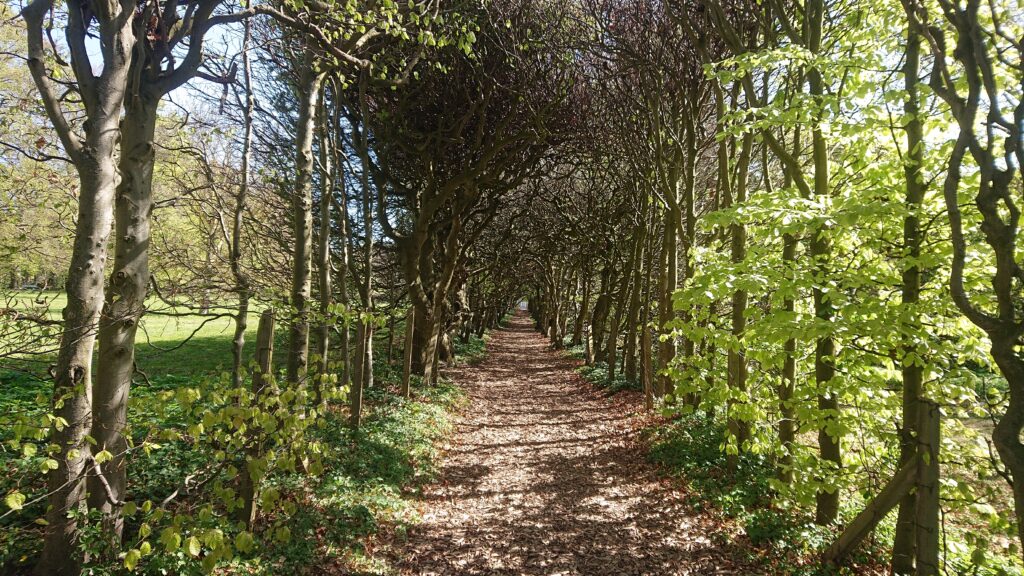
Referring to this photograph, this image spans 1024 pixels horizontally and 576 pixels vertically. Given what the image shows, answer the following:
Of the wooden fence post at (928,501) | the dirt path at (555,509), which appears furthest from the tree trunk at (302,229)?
the wooden fence post at (928,501)

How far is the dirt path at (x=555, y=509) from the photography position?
538cm

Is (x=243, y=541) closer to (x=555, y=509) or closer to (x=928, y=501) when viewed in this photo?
(x=928, y=501)

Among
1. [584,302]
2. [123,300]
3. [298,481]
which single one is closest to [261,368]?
[123,300]

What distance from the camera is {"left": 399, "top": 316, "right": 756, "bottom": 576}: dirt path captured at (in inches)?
212

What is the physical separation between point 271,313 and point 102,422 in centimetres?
155

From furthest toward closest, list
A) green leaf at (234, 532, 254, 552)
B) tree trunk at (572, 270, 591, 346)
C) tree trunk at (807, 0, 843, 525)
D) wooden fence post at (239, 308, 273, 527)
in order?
tree trunk at (572, 270, 591, 346)
tree trunk at (807, 0, 843, 525)
wooden fence post at (239, 308, 273, 527)
green leaf at (234, 532, 254, 552)

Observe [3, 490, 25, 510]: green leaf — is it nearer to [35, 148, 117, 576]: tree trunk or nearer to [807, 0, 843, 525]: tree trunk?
[35, 148, 117, 576]: tree trunk

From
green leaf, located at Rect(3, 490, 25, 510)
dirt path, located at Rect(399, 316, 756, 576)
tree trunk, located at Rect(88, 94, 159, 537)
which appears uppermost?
tree trunk, located at Rect(88, 94, 159, 537)

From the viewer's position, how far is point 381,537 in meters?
5.51


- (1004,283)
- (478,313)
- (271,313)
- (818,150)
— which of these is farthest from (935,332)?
(478,313)

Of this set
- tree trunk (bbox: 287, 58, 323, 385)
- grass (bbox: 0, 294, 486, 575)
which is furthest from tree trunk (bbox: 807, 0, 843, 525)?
tree trunk (bbox: 287, 58, 323, 385)

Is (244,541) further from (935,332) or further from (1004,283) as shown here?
(935,332)

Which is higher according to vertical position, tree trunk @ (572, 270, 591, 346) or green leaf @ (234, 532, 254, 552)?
tree trunk @ (572, 270, 591, 346)

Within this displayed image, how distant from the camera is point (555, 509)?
265 inches
